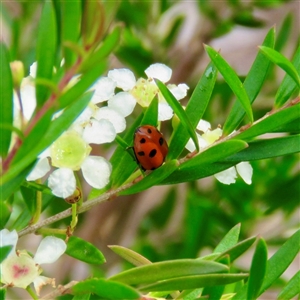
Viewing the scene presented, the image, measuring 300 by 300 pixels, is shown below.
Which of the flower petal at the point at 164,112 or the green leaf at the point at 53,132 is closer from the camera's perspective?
the green leaf at the point at 53,132

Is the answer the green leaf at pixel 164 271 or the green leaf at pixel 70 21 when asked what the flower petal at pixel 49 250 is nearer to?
the green leaf at pixel 164 271

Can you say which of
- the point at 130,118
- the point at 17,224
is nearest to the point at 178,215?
the point at 130,118

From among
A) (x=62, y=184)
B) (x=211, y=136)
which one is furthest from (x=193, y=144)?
(x=62, y=184)

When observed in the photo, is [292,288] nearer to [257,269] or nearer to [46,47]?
[257,269]

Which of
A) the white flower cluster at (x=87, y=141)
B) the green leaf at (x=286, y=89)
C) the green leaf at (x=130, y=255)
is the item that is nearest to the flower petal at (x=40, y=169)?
the white flower cluster at (x=87, y=141)

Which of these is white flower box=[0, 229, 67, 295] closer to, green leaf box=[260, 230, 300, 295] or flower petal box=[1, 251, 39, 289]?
flower petal box=[1, 251, 39, 289]

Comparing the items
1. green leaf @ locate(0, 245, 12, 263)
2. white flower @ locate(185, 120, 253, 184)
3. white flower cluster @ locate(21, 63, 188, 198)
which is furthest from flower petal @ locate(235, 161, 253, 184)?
green leaf @ locate(0, 245, 12, 263)
